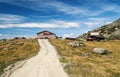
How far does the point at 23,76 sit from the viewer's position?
32.9 meters

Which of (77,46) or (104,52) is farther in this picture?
(77,46)

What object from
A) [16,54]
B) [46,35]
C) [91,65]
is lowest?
[91,65]

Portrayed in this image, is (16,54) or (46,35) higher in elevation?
(46,35)

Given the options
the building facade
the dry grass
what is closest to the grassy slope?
the dry grass

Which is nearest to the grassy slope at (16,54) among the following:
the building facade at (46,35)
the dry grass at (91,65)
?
the dry grass at (91,65)

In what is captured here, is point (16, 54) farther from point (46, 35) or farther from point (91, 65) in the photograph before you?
point (46, 35)

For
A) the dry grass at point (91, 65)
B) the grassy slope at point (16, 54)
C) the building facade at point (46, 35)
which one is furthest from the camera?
the building facade at point (46, 35)

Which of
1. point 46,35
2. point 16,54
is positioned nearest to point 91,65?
point 16,54

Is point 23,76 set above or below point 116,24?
below

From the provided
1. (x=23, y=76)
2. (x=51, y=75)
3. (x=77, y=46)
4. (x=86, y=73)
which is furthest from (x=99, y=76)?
(x=77, y=46)

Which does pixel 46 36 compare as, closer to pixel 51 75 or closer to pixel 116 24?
pixel 116 24

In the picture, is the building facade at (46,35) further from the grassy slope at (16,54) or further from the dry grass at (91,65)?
the dry grass at (91,65)

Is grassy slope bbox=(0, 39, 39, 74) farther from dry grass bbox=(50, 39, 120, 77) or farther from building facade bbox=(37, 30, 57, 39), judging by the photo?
building facade bbox=(37, 30, 57, 39)

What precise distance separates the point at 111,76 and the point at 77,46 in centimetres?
5069
